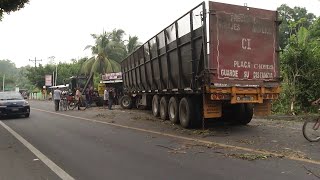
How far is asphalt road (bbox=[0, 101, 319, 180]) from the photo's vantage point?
7.29 meters

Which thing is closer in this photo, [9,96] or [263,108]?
[263,108]

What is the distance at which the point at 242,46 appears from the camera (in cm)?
1301

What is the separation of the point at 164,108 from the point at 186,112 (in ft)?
10.3

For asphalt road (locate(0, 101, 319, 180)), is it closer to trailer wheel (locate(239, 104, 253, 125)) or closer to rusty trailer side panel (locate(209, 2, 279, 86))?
rusty trailer side panel (locate(209, 2, 279, 86))

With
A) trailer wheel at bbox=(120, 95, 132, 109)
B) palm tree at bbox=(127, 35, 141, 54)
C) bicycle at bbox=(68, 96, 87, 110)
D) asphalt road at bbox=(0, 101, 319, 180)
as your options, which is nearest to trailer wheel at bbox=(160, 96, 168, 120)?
asphalt road at bbox=(0, 101, 319, 180)

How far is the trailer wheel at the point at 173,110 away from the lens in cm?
1543

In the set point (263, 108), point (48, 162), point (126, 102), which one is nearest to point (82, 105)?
point (126, 102)

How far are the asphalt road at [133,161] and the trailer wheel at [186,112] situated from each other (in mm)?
1748

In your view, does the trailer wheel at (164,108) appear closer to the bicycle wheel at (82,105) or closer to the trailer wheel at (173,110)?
the trailer wheel at (173,110)

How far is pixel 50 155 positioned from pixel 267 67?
7248mm

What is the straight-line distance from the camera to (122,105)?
2747cm

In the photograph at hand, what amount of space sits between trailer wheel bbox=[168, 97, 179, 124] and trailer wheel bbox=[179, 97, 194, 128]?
621 millimetres

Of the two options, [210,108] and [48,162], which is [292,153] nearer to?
[210,108]

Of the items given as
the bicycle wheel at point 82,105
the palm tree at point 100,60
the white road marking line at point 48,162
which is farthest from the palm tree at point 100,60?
the white road marking line at point 48,162
